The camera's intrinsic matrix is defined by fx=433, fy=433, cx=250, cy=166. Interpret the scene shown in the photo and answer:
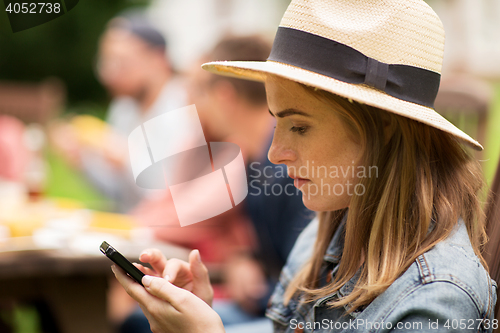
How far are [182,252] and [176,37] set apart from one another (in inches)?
310

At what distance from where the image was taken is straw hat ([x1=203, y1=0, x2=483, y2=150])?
1.00 metres

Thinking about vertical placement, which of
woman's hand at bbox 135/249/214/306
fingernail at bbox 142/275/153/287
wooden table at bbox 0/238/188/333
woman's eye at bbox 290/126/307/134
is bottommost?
wooden table at bbox 0/238/188/333

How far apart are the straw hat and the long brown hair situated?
5cm

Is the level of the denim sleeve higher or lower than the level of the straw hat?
lower

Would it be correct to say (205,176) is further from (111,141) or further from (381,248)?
(111,141)

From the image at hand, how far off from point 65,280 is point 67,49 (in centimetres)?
800

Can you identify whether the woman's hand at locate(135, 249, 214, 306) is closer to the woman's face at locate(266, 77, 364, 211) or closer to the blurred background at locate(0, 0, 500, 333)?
the woman's face at locate(266, 77, 364, 211)

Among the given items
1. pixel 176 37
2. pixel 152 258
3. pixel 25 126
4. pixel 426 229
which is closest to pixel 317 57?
pixel 426 229

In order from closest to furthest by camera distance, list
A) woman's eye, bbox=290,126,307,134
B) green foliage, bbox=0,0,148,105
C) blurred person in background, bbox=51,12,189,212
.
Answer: woman's eye, bbox=290,126,307,134, blurred person in background, bbox=51,12,189,212, green foliage, bbox=0,0,148,105

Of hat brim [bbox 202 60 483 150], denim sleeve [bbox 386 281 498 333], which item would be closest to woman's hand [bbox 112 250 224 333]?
denim sleeve [bbox 386 281 498 333]

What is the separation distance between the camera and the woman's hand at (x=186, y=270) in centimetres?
120

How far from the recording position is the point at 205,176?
7.17ft

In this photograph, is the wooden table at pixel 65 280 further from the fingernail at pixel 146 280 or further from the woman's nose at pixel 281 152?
the woman's nose at pixel 281 152

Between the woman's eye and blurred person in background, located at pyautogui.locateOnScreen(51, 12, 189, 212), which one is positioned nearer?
the woman's eye
